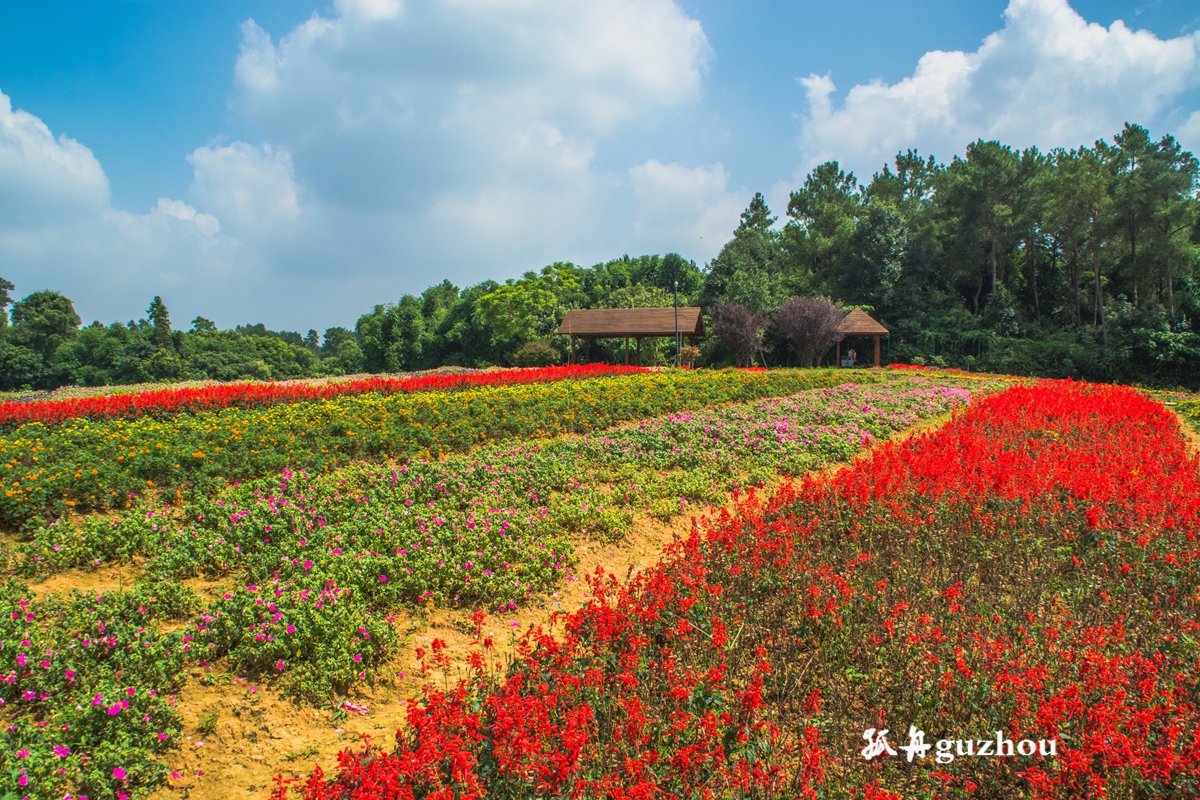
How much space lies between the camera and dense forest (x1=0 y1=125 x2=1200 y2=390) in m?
29.2

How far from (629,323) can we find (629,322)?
93 millimetres

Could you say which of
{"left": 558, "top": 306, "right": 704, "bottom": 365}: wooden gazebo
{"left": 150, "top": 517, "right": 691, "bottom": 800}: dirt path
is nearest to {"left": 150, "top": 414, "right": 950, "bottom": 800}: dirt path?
{"left": 150, "top": 517, "right": 691, "bottom": 800}: dirt path

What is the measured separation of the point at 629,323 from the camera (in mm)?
35812

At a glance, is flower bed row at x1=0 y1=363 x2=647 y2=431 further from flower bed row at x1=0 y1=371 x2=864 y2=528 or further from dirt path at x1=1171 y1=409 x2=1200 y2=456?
dirt path at x1=1171 y1=409 x2=1200 y2=456

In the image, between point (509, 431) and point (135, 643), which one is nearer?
point (135, 643)

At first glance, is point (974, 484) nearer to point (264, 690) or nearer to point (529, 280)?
point (264, 690)

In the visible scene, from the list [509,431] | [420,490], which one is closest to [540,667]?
[420,490]

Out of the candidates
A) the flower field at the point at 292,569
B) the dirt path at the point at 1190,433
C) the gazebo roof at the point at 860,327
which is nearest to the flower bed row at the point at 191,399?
the flower field at the point at 292,569

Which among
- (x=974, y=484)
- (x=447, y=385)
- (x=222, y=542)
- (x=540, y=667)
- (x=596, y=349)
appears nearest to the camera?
(x=540, y=667)

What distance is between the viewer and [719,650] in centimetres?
360

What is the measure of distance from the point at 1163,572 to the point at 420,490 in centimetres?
694

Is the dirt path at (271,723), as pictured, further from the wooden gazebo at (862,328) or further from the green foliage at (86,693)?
the wooden gazebo at (862,328)

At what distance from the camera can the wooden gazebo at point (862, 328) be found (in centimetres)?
3509

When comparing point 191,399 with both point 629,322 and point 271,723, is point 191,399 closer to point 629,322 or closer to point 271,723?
point 271,723
